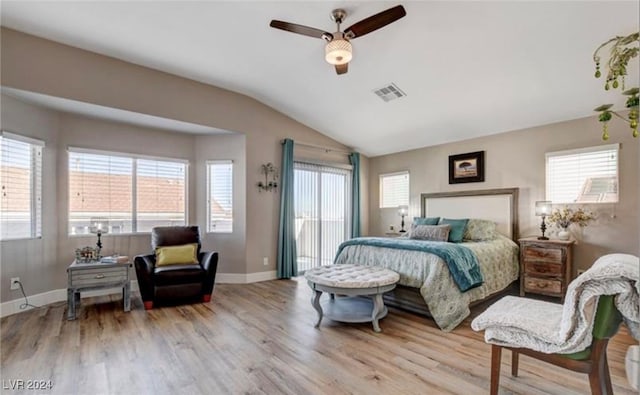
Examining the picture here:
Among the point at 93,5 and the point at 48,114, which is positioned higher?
the point at 93,5

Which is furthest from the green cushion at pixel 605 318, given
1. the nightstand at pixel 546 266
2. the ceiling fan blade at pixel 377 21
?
the nightstand at pixel 546 266

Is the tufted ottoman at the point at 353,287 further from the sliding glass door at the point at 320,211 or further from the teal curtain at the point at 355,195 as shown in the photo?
the teal curtain at the point at 355,195

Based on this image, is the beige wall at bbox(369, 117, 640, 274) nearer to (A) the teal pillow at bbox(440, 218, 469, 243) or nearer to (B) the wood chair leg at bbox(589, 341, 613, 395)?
(A) the teal pillow at bbox(440, 218, 469, 243)

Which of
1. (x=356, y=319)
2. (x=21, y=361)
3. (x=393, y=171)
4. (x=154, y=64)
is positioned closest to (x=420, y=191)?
(x=393, y=171)

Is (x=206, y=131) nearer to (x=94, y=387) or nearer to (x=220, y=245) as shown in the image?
(x=220, y=245)

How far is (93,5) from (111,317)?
3.38 metres

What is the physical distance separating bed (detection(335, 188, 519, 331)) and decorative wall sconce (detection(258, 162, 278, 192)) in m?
1.88

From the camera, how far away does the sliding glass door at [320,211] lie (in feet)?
20.0

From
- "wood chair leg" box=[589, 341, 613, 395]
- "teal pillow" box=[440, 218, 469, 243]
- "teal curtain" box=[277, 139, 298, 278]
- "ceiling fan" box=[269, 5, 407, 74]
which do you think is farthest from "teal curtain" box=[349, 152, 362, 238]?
"wood chair leg" box=[589, 341, 613, 395]

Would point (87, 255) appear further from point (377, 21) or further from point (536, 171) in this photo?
point (536, 171)

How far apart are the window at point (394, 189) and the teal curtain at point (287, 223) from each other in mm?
2225

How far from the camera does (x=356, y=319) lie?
336 cm

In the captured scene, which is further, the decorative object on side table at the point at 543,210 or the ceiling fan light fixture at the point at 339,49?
the decorative object on side table at the point at 543,210

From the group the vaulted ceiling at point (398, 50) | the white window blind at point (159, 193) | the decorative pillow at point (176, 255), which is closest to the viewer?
the vaulted ceiling at point (398, 50)
